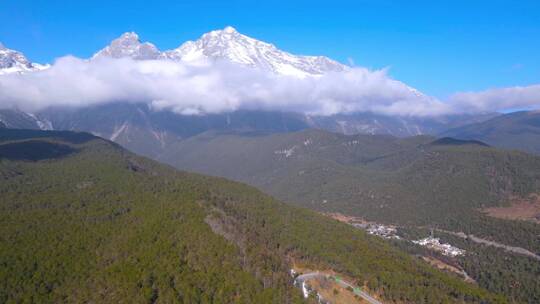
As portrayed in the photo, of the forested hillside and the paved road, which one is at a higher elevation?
the forested hillside

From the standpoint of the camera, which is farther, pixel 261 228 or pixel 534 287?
pixel 261 228

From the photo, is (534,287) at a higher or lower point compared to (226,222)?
lower

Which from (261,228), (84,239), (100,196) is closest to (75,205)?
(100,196)

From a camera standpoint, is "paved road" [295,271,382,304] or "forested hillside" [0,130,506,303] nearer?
"forested hillside" [0,130,506,303]

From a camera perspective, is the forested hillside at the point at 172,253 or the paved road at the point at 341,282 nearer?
→ the forested hillside at the point at 172,253

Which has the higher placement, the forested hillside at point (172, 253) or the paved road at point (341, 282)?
the forested hillside at point (172, 253)

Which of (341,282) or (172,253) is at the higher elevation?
(172,253)

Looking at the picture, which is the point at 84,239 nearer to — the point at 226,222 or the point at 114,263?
the point at 114,263

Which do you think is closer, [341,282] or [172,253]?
[172,253]
